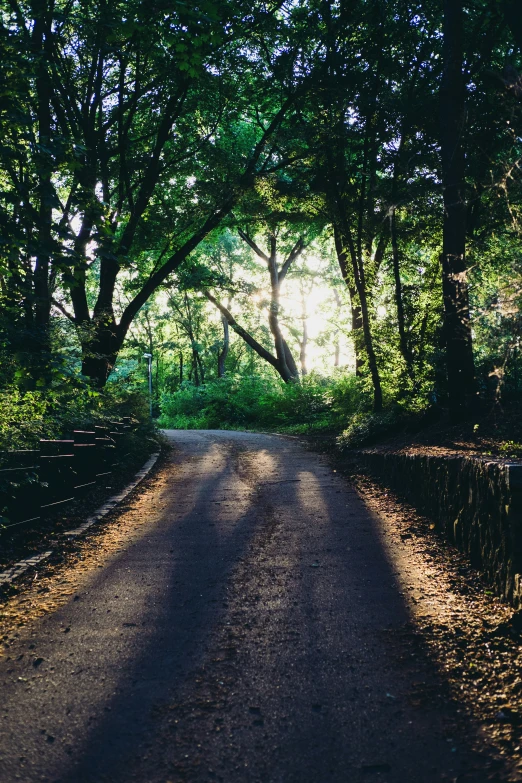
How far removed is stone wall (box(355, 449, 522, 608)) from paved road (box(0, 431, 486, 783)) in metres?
0.80

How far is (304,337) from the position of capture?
195 ft

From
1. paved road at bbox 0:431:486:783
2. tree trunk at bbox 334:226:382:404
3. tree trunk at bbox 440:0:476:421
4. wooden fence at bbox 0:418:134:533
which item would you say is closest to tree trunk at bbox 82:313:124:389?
wooden fence at bbox 0:418:134:533

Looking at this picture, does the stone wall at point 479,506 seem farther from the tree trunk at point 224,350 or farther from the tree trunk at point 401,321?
the tree trunk at point 224,350

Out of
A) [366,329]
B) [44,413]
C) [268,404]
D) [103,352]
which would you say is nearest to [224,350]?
[268,404]

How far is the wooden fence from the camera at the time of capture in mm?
6129

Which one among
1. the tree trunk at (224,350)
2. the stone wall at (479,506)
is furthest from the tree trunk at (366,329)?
the tree trunk at (224,350)

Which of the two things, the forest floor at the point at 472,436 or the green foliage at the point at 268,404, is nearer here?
the forest floor at the point at 472,436

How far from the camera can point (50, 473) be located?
7730 mm

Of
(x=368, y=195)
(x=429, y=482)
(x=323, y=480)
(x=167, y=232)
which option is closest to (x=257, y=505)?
(x=323, y=480)

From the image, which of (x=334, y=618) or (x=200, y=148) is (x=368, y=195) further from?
(x=334, y=618)

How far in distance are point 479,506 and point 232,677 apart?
2691mm

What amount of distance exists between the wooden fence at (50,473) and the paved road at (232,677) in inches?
54.9

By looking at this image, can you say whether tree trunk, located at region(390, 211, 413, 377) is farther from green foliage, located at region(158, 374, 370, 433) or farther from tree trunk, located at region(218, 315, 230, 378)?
tree trunk, located at region(218, 315, 230, 378)

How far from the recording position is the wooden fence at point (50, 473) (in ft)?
20.1
